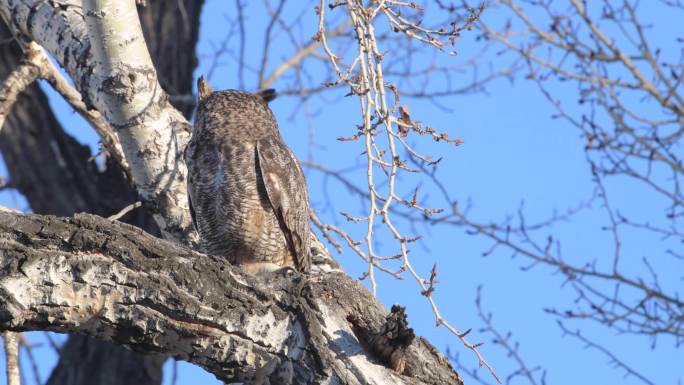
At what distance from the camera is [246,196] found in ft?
12.9

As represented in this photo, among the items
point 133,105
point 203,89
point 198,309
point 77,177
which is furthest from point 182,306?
point 77,177

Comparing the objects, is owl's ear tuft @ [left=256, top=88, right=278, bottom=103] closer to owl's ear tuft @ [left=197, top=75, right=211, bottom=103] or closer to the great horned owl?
owl's ear tuft @ [left=197, top=75, right=211, bottom=103]

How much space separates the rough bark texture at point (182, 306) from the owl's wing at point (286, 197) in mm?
1143

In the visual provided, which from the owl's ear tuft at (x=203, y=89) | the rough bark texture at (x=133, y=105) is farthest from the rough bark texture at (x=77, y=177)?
the rough bark texture at (x=133, y=105)

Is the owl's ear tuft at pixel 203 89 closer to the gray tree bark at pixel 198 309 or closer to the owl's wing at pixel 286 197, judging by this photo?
the owl's wing at pixel 286 197

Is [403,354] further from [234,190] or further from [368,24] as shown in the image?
[234,190]

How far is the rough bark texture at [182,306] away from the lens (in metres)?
2.52

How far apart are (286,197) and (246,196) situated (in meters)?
0.15

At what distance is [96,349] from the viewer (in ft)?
25.3

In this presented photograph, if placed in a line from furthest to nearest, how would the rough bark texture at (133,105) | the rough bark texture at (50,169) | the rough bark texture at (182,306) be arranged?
the rough bark texture at (50,169) < the rough bark texture at (133,105) < the rough bark texture at (182,306)


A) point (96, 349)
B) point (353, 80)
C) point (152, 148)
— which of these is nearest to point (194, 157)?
point (152, 148)

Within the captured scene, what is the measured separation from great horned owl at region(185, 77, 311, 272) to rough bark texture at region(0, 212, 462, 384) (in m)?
1.15

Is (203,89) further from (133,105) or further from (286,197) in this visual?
(286,197)

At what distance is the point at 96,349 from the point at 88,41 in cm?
419
